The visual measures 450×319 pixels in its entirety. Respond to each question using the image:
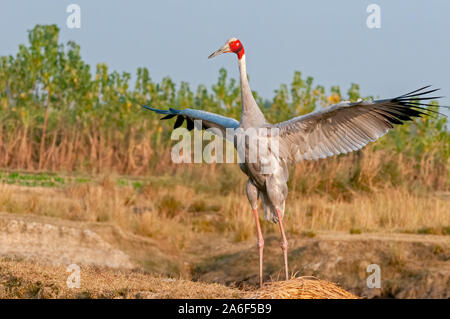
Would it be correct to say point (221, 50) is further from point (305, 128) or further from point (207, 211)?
point (207, 211)

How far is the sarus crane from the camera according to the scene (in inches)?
291

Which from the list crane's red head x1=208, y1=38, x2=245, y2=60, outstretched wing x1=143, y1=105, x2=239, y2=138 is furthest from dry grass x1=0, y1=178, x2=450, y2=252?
crane's red head x1=208, y1=38, x2=245, y2=60

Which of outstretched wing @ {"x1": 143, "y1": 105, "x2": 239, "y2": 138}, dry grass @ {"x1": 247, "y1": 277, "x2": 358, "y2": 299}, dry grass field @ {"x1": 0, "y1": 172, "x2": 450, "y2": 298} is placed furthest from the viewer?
dry grass field @ {"x1": 0, "y1": 172, "x2": 450, "y2": 298}

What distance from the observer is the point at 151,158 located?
21844mm

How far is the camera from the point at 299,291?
18.8 ft

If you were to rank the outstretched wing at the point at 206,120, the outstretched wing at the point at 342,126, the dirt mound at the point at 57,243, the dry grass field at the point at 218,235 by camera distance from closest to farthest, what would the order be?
the outstretched wing at the point at 342,126, the outstretched wing at the point at 206,120, the dry grass field at the point at 218,235, the dirt mound at the point at 57,243

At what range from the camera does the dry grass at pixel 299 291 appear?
559 centimetres

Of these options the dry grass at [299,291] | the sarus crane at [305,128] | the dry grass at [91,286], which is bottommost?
the dry grass at [91,286]

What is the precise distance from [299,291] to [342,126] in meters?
2.55

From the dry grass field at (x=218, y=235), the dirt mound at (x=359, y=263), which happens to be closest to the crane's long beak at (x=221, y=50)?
the dry grass field at (x=218, y=235)

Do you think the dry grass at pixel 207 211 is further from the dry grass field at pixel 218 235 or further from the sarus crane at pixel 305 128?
the sarus crane at pixel 305 128

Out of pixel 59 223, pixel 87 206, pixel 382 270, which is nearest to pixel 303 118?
pixel 382 270

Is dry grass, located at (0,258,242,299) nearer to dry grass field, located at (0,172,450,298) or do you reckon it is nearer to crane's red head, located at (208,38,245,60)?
dry grass field, located at (0,172,450,298)
